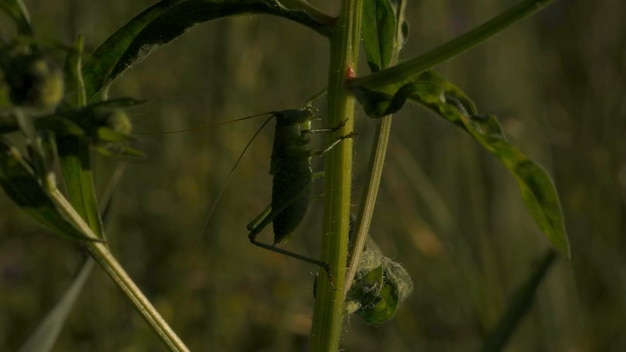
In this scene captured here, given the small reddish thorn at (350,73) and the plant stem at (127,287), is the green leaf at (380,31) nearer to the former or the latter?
the small reddish thorn at (350,73)

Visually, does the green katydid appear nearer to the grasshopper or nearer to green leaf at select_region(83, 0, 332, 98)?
the grasshopper

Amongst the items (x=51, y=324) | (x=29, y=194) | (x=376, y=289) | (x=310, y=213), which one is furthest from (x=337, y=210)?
(x=310, y=213)

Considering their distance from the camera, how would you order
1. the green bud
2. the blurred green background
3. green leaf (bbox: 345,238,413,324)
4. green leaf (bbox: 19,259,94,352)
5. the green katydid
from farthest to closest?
the blurred green background, the green katydid, green leaf (bbox: 19,259,94,352), green leaf (bbox: 345,238,413,324), the green bud

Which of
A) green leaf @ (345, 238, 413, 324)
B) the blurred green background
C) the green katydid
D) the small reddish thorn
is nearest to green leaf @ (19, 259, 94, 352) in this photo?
the green katydid

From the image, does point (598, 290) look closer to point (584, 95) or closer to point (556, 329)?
point (556, 329)

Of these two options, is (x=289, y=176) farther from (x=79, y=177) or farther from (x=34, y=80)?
(x=34, y=80)

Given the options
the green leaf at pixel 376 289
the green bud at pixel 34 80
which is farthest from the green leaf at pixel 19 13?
the green leaf at pixel 376 289

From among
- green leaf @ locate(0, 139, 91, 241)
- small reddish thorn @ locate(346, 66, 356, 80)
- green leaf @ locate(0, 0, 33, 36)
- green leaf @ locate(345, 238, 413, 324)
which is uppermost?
green leaf @ locate(0, 0, 33, 36)
